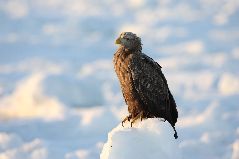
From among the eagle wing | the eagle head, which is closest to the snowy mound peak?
the eagle wing

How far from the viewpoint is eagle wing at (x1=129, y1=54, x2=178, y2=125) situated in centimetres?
2053

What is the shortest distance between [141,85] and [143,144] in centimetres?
320

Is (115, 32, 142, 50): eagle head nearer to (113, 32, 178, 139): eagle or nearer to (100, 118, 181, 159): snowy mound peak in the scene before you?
(113, 32, 178, 139): eagle

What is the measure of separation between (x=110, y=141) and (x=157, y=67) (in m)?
3.48

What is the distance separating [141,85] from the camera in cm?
2083

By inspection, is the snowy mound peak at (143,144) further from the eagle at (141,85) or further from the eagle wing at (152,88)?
the eagle wing at (152,88)

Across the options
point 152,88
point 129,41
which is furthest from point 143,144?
point 129,41

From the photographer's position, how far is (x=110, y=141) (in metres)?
18.0

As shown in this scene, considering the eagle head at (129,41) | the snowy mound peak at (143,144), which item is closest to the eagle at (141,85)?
the eagle head at (129,41)

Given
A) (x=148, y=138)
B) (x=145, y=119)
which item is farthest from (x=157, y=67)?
(x=148, y=138)

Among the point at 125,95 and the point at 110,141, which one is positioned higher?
the point at 125,95

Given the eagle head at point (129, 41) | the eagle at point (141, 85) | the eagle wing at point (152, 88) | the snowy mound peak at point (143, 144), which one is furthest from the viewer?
the eagle wing at point (152, 88)

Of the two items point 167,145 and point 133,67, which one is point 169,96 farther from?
point 167,145

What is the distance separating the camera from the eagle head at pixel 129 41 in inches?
787
